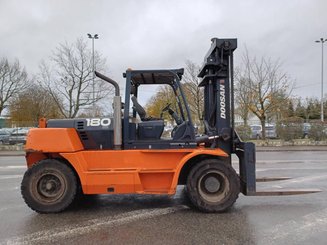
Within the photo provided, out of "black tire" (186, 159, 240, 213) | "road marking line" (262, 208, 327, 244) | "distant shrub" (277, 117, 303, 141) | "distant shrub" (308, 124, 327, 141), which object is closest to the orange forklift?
"black tire" (186, 159, 240, 213)

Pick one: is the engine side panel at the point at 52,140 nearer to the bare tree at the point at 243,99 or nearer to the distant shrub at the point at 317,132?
the distant shrub at the point at 317,132

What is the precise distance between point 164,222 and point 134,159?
130cm

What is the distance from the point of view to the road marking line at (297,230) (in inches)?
199

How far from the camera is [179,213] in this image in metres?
6.52

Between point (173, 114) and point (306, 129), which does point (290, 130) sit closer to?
point (306, 129)

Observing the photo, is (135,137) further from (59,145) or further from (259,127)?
(259,127)

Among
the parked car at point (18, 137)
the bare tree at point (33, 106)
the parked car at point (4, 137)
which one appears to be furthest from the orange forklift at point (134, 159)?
the bare tree at point (33, 106)

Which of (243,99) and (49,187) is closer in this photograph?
(49,187)

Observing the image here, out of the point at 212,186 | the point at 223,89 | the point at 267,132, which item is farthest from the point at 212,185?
the point at 267,132

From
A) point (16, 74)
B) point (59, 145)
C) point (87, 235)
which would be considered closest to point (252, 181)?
point (87, 235)

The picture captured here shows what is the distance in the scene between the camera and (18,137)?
2769 centimetres

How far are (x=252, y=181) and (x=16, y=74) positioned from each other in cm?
4084

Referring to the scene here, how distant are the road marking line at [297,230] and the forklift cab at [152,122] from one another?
2.12 metres

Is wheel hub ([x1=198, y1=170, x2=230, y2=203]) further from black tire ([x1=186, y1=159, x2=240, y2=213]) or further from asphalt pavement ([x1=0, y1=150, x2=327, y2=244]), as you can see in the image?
asphalt pavement ([x1=0, y1=150, x2=327, y2=244])
